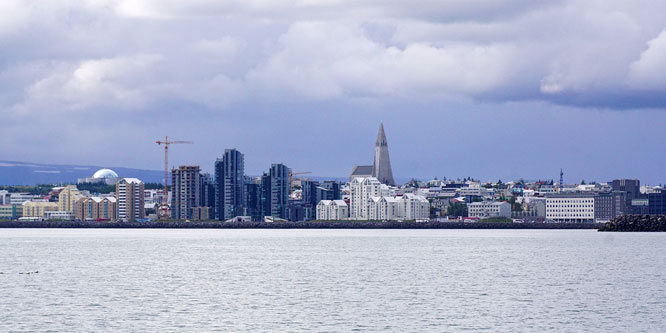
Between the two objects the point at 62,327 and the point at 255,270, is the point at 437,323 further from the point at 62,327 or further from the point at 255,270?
the point at 255,270

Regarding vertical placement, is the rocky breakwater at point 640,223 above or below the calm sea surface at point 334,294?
above

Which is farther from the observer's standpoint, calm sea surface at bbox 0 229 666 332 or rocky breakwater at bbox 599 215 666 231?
rocky breakwater at bbox 599 215 666 231

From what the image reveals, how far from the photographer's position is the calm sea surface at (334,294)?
42000mm

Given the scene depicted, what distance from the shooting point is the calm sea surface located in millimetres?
42000

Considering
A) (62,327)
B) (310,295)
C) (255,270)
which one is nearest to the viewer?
(62,327)

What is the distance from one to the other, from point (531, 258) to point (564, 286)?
28800 millimetres

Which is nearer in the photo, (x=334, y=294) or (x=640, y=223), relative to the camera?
(x=334, y=294)

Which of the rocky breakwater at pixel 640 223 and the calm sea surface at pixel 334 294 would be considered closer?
the calm sea surface at pixel 334 294

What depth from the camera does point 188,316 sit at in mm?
43625

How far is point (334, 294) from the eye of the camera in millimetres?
53125

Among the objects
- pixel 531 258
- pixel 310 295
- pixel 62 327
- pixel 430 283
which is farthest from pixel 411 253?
pixel 62 327

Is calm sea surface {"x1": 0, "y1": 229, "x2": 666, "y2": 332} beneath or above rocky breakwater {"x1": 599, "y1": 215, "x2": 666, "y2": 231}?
beneath

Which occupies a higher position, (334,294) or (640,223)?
(640,223)

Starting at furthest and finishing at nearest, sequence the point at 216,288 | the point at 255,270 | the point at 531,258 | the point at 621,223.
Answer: the point at 621,223
the point at 531,258
the point at 255,270
the point at 216,288
